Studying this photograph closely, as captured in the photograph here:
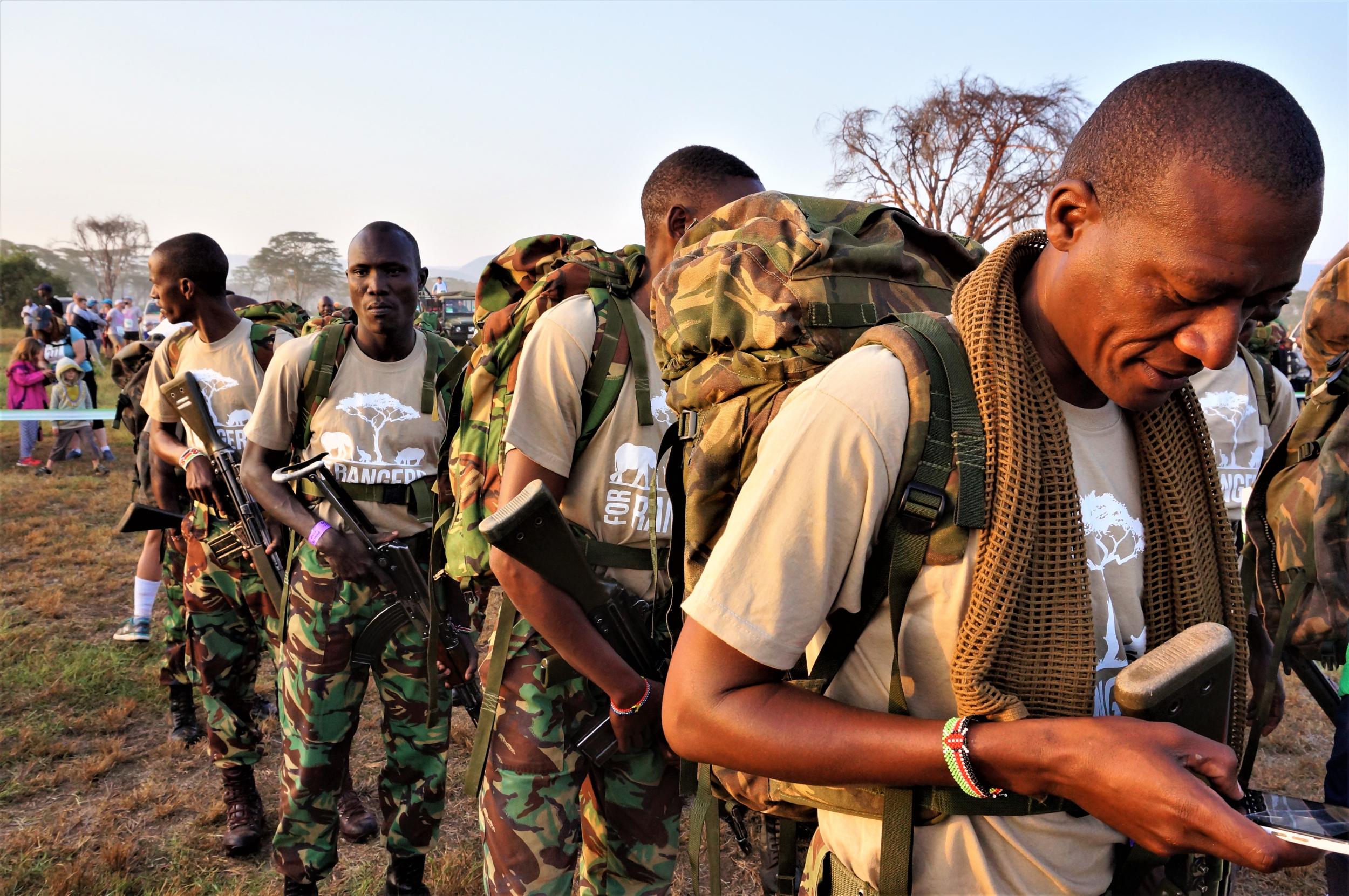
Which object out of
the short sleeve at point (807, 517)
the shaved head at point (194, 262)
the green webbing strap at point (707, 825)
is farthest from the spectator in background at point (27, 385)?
the short sleeve at point (807, 517)

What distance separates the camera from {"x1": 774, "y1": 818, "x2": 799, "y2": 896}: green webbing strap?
1637mm

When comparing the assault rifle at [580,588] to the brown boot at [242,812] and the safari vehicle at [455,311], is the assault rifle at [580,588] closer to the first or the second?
the brown boot at [242,812]

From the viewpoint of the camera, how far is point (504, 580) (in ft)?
7.47

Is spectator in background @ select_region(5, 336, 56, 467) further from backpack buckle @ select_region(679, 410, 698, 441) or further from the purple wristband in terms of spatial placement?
backpack buckle @ select_region(679, 410, 698, 441)

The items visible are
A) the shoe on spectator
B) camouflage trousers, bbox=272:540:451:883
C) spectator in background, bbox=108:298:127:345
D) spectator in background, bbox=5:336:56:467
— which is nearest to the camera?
camouflage trousers, bbox=272:540:451:883

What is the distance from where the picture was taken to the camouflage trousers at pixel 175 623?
4.84 m

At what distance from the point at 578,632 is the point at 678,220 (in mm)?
1125

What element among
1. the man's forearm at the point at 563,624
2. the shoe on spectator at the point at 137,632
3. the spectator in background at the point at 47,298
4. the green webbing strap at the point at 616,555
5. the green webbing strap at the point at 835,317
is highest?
the spectator in background at the point at 47,298

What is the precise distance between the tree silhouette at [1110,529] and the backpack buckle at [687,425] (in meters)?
0.65

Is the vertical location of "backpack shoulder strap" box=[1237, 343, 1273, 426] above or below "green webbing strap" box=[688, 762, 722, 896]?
above

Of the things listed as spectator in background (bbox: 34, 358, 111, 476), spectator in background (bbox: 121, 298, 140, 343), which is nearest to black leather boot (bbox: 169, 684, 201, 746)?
spectator in background (bbox: 34, 358, 111, 476)

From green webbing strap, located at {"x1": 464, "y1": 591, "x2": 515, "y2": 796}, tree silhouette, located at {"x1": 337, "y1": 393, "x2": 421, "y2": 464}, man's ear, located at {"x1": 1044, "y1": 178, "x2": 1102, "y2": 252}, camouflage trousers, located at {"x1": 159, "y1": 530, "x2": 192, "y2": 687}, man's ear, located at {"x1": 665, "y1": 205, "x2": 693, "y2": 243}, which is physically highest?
man's ear, located at {"x1": 665, "y1": 205, "x2": 693, "y2": 243}

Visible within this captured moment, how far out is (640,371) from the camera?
2412 mm

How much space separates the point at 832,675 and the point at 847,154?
935 inches
